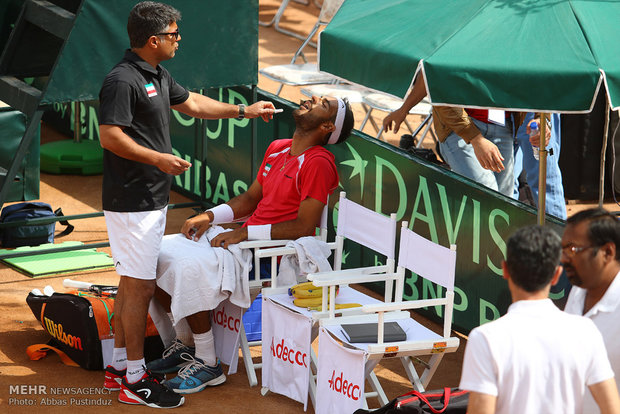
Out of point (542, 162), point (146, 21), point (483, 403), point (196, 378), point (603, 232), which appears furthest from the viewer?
point (196, 378)

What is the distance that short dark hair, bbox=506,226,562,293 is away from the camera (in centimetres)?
332

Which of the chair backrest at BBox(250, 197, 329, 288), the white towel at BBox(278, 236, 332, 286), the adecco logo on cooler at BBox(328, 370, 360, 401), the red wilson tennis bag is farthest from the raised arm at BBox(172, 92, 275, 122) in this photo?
the red wilson tennis bag

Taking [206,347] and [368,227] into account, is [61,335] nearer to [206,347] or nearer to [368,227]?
[206,347]

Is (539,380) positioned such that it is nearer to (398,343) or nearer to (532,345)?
(532,345)

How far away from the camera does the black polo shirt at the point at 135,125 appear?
5.58 metres

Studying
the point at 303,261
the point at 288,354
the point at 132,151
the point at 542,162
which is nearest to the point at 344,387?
the point at 288,354

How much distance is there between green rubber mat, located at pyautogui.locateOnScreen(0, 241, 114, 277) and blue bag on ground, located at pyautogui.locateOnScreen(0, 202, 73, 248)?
11 cm

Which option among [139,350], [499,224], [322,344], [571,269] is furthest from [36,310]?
[571,269]

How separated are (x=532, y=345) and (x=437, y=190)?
3738 mm

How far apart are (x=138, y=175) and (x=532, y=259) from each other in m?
2.95

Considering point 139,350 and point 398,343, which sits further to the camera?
point 139,350

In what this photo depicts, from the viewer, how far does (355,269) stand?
5.87m

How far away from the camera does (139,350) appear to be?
231 inches

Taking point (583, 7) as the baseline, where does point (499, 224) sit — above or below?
below
